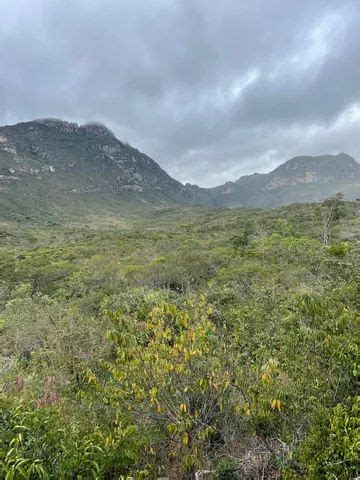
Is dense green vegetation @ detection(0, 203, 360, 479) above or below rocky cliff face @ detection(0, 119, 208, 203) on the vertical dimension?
below

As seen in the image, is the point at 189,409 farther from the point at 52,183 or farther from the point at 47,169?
the point at 47,169

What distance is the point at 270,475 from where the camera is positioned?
4.07 m

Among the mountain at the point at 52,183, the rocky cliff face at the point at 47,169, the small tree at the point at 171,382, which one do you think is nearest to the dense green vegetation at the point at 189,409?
the small tree at the point at 171,382

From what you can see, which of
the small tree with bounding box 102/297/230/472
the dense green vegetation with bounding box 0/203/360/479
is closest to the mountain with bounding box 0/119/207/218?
the dense green vegetation with bounding box 0/203/360/479

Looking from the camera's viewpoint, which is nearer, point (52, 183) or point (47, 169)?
point (52, 183)

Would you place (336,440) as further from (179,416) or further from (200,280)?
(200,280)

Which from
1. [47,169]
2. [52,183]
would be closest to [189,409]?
[52,183]

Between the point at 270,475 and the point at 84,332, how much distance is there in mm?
6513

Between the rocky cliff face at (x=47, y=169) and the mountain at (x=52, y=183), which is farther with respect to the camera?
the rocky cliff face at (x=47, y=169)

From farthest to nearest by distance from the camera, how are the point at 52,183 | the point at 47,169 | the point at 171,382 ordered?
1. the point at 47,169
2. the point at 52,183
3. the point at 171,382

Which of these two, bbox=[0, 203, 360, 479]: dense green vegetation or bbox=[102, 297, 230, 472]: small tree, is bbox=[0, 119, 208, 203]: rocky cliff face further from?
bbox=[102, 297, 230, 472]: small tree

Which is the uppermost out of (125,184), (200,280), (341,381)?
(125,184)

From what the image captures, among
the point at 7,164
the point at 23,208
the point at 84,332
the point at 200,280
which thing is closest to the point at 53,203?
the point at 23,208

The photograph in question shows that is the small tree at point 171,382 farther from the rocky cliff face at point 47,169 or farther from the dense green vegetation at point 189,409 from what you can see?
the rocky cliff face at point 47,169
